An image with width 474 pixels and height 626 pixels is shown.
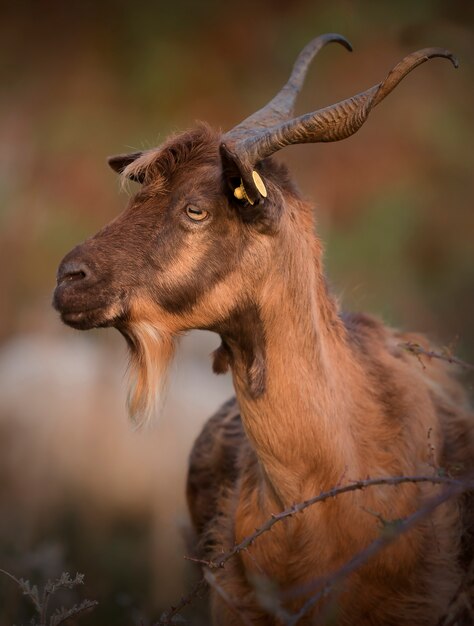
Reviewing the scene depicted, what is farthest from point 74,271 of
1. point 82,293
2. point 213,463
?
point 213,463

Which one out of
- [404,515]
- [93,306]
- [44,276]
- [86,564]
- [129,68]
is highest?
[129,68]

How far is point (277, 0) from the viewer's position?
9.91m

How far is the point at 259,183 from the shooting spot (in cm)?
415

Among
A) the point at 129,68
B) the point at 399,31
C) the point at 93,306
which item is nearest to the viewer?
the point at 93,306

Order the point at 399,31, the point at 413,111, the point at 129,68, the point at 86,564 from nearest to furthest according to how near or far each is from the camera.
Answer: the point at 86,564 < the point at 399,31 < the point at 413,111 < the point at 129,68

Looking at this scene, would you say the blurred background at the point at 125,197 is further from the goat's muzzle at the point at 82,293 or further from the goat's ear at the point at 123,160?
the goat's muzzle at the point at 82,293

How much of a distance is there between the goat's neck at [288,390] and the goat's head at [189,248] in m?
0.13

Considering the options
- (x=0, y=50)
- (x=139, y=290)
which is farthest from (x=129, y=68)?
(x=139, y=290)

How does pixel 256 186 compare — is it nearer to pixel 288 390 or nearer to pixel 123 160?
pixel 288 390

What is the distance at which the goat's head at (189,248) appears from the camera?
420cm

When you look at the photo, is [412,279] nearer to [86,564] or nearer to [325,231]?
[325,231]

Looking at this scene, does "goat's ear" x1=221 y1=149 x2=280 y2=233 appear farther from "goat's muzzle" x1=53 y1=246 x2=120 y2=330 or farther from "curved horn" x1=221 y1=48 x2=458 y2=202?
"goat's muzzle" x1=53 y1=246 x2=120 y2=330

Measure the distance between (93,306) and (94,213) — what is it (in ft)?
20.4

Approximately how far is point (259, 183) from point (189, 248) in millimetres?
451
